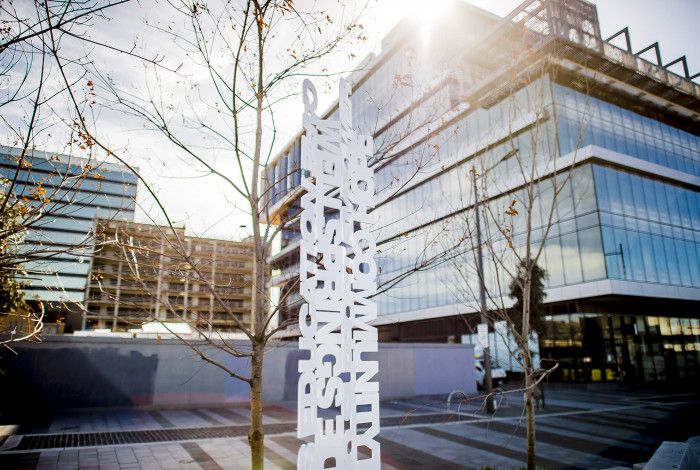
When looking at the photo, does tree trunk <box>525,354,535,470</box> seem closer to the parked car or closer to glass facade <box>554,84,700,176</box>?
the parked car

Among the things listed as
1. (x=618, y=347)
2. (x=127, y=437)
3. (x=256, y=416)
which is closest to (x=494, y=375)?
(x=618, y=347)

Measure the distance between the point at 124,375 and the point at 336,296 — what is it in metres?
12.8

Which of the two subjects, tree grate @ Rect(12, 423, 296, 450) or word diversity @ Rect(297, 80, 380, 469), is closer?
word diversity @ Rect(297, 80, 380, 469)

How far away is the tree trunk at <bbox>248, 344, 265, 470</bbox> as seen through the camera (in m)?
4.45

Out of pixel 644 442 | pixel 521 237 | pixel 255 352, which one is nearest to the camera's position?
pixel 255 352

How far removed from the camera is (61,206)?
4.58m

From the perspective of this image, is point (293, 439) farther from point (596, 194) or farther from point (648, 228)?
point (648, 228)

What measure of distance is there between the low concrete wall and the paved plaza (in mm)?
572

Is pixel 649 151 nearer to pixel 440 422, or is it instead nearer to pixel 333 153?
pixel 440 422

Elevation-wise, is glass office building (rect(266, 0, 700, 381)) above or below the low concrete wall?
above

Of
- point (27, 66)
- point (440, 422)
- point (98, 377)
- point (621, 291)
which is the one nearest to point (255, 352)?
point (27, 66)

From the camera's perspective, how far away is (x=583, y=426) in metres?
13.2

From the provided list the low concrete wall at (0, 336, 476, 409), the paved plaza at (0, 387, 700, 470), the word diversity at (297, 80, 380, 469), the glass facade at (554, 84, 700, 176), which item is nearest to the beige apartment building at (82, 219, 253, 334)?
the word diversity at (297, 80, 380, 469)

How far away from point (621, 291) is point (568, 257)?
3.51 metres
